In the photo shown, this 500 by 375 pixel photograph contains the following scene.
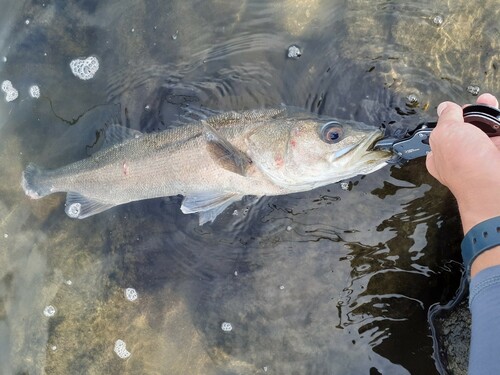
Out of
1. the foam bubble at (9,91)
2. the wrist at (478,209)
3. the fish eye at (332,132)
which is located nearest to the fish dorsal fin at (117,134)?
the foam bubble at (9,91)

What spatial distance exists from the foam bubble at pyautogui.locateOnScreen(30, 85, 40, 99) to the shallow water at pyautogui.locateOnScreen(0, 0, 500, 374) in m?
0.09

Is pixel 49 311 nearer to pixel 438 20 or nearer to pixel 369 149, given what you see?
pixel 369 149

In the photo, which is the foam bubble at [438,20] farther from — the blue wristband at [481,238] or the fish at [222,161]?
the blue wristband at [481,238]

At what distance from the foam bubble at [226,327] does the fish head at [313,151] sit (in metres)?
1.84

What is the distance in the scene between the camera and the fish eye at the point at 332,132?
419 centimetres

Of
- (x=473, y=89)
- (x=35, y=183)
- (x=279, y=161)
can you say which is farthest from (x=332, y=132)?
(x=35, y=183)

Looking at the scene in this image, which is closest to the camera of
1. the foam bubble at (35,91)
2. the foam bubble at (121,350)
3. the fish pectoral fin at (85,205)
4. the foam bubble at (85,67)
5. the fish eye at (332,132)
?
the fish eye at (332,132)

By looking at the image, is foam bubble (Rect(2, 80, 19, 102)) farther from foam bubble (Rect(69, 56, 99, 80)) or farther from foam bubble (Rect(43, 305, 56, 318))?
foam bubble (Rect(43, 305, 56, 318))

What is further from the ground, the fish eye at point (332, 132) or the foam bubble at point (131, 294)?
the fish eye at point (332, 132)

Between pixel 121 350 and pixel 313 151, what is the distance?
3.41 meters

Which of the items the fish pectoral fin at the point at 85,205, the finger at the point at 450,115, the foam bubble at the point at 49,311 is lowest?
the foam bubble at the point at 49,311

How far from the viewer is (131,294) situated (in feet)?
18.3

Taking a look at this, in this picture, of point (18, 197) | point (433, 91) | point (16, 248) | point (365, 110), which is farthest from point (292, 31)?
point (16, 248)

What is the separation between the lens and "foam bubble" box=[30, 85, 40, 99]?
237 inches
